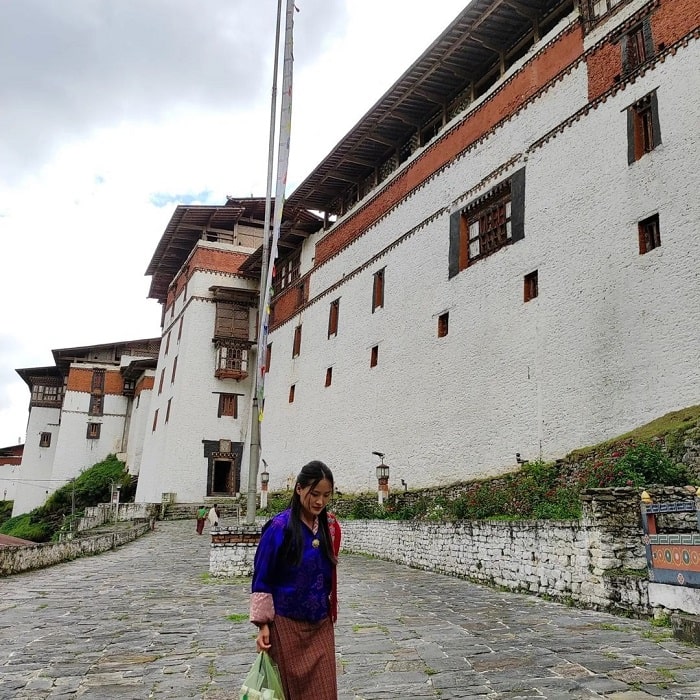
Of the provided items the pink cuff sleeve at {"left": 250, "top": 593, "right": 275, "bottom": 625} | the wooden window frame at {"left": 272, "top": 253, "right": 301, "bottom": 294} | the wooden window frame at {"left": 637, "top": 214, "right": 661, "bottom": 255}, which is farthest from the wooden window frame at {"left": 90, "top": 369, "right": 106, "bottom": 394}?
the pink cuff sleeve at {"left": 250, "top": 593, "right": 275, "bottom": 625}

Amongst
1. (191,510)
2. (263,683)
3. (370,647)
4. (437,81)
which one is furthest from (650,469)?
(191,510)

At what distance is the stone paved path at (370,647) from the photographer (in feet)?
12.9

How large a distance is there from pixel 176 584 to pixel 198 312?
73.4ft

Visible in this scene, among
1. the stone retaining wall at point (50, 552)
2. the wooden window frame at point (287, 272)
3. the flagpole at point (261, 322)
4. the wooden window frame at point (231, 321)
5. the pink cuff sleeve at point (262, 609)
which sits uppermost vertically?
the wooden window frame at point (287, 272)

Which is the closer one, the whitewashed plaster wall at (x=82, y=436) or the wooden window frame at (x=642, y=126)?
the wooden window frame at (x=642, y=126)

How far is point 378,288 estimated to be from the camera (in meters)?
20.4

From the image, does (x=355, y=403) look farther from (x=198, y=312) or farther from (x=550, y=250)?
(x=198, y=312)

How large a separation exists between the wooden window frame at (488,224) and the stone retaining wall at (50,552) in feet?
35.7

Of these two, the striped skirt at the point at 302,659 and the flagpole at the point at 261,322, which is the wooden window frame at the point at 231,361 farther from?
the striped skirt at the point at 302,659

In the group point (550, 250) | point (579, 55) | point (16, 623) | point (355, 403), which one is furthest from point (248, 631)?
point (355, 403)

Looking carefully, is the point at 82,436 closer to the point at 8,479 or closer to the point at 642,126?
the point at 8,479

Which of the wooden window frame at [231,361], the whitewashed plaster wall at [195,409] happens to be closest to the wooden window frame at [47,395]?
the whitewashed plaster wall at [195,409]

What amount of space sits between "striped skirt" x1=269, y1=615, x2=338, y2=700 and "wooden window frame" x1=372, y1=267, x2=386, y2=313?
17402 mm

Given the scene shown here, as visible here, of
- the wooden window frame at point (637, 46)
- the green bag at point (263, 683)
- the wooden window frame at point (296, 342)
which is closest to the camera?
the green bag at point (263, 683)
